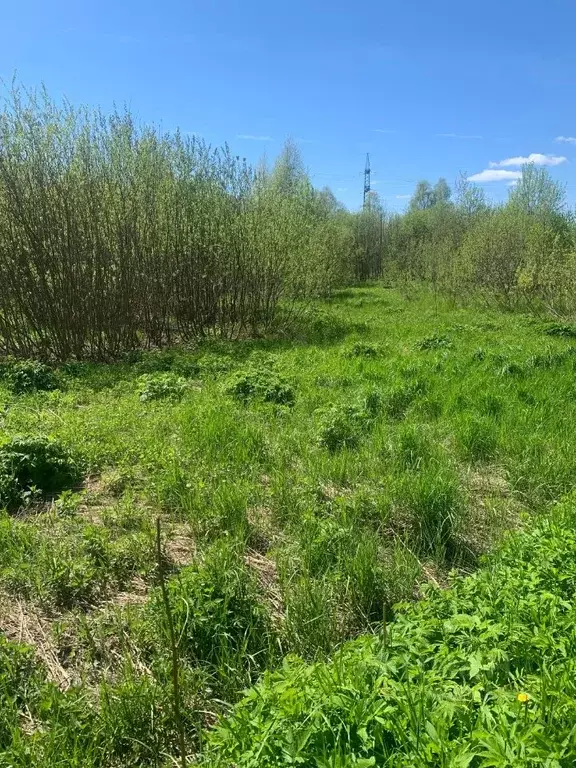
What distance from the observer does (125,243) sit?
1052 cm

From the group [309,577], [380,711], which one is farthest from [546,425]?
[380,711]

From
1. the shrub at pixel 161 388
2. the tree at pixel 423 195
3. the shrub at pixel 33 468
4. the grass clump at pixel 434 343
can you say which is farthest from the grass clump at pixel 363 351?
the tree at pixel 423 195

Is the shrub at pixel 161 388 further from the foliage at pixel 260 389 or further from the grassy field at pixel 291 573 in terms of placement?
the foliage at pixel 260 389

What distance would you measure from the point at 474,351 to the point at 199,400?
210 inches

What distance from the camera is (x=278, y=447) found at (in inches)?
204

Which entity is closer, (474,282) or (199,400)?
(199,400)

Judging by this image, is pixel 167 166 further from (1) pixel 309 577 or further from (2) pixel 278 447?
(1) pixel 309 577

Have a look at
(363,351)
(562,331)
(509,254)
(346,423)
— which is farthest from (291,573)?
(509,254)

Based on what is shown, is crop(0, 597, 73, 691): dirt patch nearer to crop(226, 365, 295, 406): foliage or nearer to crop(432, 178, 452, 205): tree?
crop(226, 365, 295, 406): foliage

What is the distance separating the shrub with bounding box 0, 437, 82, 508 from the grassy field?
2cm

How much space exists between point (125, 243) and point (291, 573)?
8.93 metres

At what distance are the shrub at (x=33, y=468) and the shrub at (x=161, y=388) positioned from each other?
7.12 ft

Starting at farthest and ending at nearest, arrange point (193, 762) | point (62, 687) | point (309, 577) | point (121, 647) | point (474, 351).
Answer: point (474, 351), point (309, 577), point (121, 647), point (62, 687), point (193, 762)

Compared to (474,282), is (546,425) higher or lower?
lower
